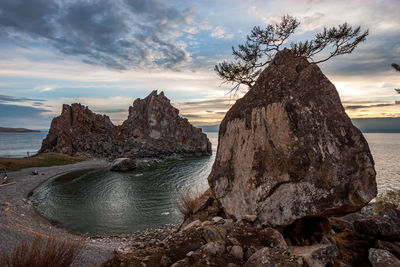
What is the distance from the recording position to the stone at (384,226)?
7816 millimetres

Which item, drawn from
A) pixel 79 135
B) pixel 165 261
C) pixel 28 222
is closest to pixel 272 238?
pixel 165 261

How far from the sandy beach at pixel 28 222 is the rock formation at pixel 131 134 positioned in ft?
78.6

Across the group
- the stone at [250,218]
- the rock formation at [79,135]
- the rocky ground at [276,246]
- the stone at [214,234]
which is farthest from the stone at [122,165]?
the stone at [214,234]

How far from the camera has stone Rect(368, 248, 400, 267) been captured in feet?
20.3

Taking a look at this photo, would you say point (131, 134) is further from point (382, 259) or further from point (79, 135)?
point (382, 259)

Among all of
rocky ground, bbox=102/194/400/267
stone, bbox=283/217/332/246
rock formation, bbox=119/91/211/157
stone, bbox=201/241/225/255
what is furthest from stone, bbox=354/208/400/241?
rock formation, bbox=119/91/211/157

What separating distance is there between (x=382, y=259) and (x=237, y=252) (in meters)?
4.31

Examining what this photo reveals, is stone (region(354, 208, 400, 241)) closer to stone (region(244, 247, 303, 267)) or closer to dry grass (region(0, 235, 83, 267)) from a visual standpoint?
stone (region(244, 247, 303, 267))

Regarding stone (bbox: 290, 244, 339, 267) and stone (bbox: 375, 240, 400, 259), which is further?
stone (bbox: 375, 240, 400, 259)

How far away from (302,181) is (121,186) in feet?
108

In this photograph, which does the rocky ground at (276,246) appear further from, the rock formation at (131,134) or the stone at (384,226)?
the rock formation at (131,134)

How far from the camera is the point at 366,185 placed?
655cm

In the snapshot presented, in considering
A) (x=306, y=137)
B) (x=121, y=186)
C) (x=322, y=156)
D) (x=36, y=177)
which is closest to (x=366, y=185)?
(x=322, y=156)

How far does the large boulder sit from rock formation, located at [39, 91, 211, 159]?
63.4 metres
